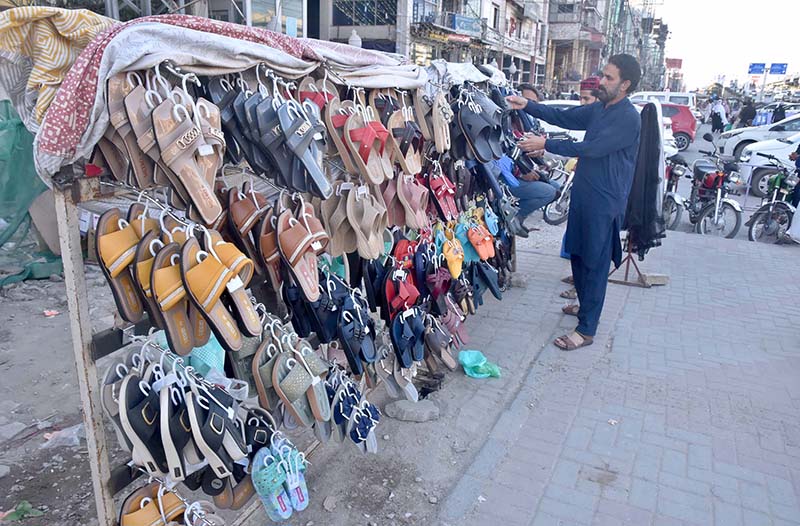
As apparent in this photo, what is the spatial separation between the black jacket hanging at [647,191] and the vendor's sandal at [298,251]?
3.82 m

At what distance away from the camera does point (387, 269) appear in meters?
2.95

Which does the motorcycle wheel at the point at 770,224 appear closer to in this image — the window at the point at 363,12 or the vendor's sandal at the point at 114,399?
the vendor's sandal at the point at 114,399

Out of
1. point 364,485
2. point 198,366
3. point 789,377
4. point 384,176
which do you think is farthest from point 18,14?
point 789,377

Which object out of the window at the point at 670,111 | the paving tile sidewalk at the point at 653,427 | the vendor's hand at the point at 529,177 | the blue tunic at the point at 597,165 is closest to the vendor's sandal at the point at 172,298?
the paving tile sidewalk at the point at 653,427

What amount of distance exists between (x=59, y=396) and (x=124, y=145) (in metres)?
2.48

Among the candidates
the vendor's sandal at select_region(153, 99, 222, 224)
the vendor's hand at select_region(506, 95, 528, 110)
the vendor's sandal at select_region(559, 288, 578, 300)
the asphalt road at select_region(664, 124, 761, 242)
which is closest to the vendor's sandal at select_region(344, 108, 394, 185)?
the vendor's sandal at select_region(153, 99, 222, 224)

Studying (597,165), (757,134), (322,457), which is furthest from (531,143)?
(757,134)

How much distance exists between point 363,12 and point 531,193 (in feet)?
75.4

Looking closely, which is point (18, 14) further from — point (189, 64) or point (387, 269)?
point (387, 269)

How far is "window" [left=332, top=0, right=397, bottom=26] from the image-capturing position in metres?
24.7

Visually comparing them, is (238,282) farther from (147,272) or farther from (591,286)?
(591,286)

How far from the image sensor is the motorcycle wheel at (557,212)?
8258mm

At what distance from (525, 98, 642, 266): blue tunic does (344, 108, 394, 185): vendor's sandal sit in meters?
1.70

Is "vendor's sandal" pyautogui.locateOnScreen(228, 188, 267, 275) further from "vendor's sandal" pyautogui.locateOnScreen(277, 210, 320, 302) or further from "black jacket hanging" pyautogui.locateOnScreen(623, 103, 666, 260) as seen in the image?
"black jacket hanging" pyautogui.locateOnScreen(623, 103, 666, 260)
